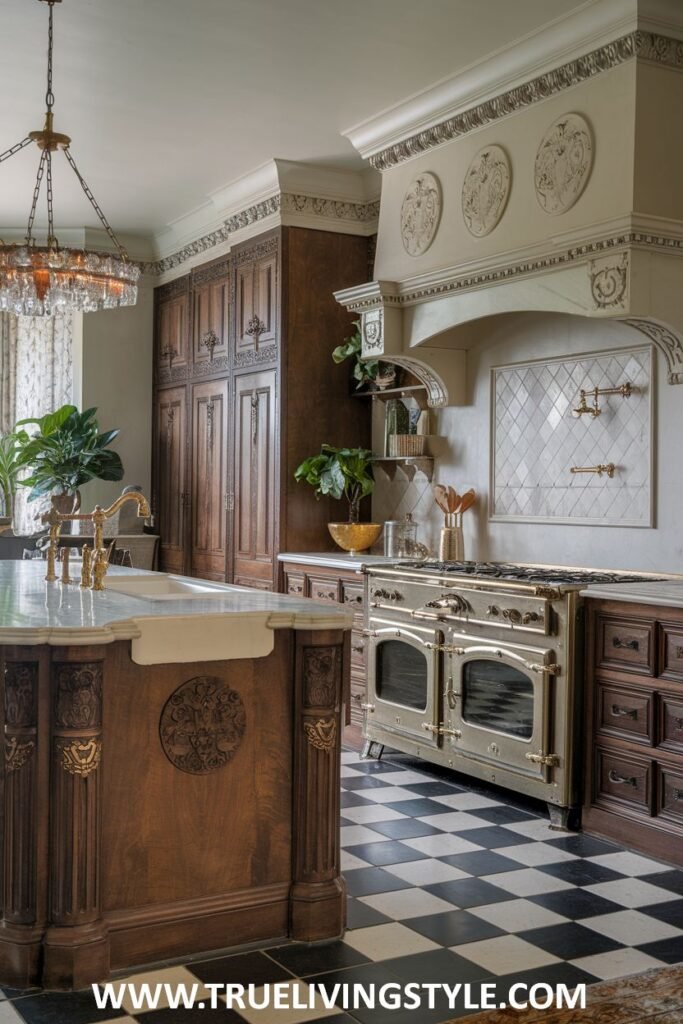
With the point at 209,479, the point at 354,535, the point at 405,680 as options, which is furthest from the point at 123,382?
the point at 405,680

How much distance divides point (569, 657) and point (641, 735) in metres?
0.39

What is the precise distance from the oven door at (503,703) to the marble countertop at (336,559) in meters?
0.91

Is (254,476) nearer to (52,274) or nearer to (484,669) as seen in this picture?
(52,274)

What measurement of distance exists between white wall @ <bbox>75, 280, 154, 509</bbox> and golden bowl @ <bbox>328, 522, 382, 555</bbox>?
2.56 metres

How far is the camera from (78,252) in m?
4.57

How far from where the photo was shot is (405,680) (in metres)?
5.13

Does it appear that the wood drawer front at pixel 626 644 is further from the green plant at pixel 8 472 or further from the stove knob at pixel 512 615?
the green plant at pixel 8 472

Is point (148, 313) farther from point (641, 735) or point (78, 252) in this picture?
point (641, 735)

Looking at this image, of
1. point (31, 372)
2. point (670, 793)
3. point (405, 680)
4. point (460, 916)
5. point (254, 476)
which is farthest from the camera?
point (31, 372)

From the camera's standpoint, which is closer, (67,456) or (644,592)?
(644,592)

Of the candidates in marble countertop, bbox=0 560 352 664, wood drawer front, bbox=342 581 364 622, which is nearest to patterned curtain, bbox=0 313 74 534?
wood drawer front, bbox=342 581 364 622

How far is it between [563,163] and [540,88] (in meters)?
0.40

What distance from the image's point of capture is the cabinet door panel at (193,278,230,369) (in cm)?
736

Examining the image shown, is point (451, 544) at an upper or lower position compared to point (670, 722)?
upper
